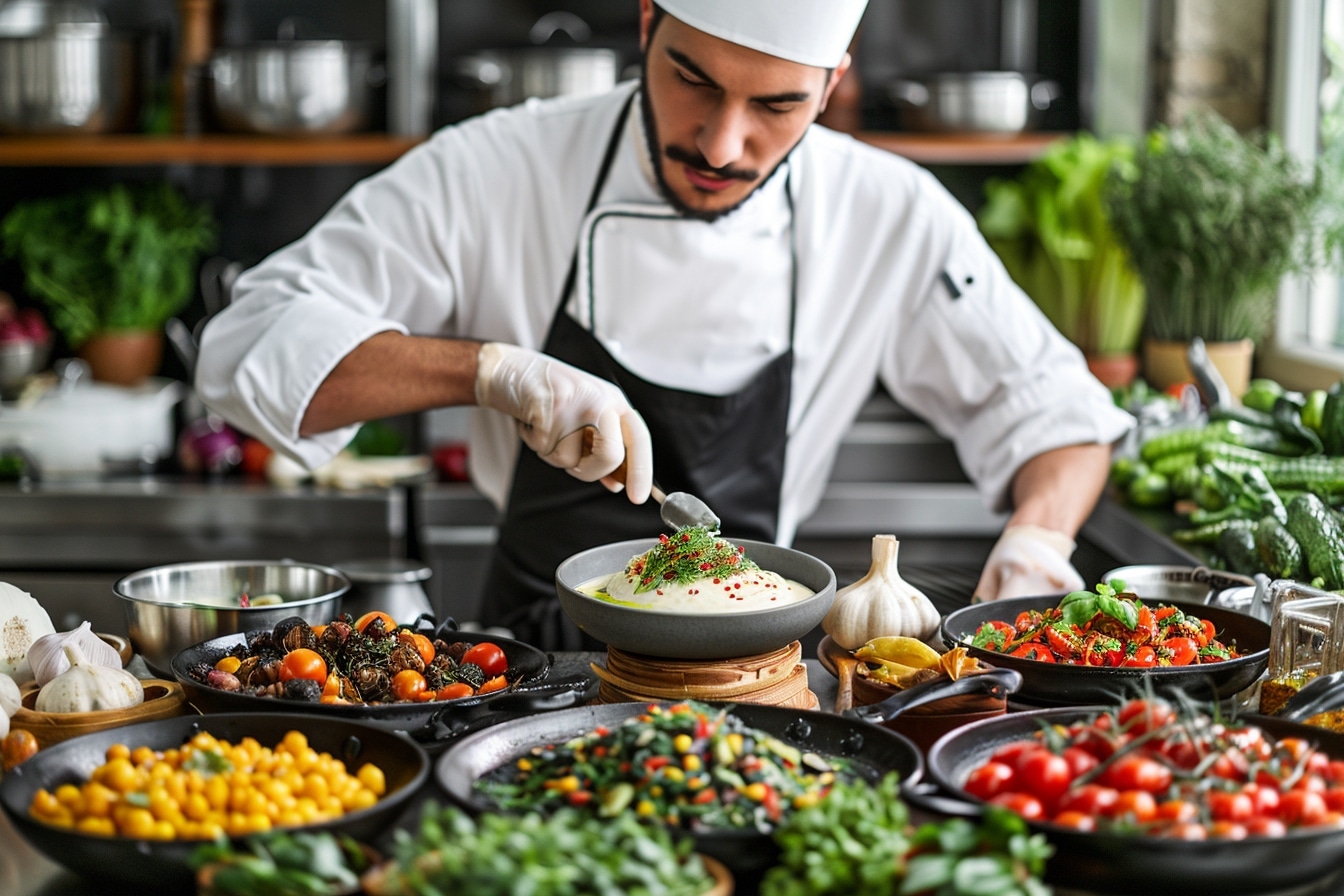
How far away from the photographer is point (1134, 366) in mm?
3967

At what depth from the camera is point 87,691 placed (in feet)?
4.96

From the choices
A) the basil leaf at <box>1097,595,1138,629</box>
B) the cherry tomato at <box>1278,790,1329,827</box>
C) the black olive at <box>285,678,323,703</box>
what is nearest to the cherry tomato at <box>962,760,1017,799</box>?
the cherry tomato at <box>1278,790,1329,827</box>

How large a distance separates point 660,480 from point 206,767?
4.39ft

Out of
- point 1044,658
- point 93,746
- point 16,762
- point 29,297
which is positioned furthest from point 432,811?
point 29,297

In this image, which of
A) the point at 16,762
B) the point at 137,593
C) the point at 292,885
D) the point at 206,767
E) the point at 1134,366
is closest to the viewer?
the point at 292,885

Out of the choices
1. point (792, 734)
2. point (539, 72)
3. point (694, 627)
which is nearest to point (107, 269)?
point (539, 72)

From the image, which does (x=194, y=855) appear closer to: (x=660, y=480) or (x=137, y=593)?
(x=137, y=593)

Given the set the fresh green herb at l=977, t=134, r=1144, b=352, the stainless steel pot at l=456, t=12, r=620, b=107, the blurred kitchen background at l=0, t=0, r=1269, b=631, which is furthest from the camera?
the fresh green herb at l=977, t=134, r=1144, b=352

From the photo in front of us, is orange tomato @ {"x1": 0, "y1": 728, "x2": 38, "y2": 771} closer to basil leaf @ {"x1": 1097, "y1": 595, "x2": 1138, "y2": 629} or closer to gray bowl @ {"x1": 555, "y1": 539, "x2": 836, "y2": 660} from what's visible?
gray bowl @ {"x1": 555, "y1": 539, "x2": 836, "y2": 660}

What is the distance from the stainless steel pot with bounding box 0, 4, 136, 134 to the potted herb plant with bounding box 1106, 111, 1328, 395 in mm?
2739

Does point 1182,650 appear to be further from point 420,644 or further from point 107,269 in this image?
point 107,269

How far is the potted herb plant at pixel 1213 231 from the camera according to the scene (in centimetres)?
332

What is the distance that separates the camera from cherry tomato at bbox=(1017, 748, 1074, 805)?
1.22 metres

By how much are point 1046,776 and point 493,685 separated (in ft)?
2.13
